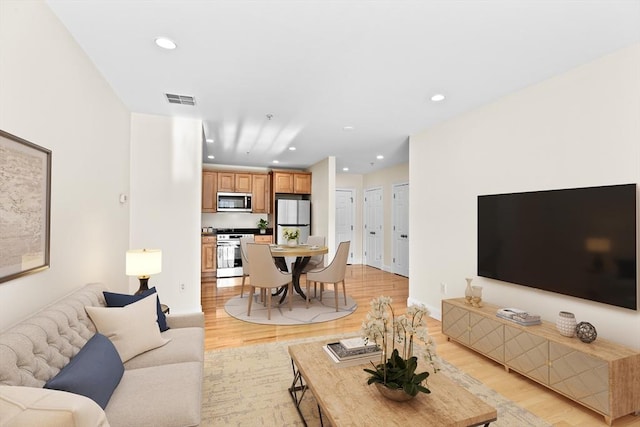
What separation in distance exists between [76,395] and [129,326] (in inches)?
44.3

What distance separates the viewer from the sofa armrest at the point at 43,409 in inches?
31.8

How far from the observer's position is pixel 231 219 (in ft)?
23.7

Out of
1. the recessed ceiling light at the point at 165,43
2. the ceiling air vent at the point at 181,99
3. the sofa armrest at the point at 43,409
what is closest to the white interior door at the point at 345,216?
the ceiling air vent at the point at 181,99

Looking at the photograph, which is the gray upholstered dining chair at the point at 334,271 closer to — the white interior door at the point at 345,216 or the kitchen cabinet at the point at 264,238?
the kitchen cabinet at the point at 264,238

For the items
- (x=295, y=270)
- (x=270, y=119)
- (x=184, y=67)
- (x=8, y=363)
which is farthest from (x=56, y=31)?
(x=295, y=270)

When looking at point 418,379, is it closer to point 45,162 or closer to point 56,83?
point 45,162

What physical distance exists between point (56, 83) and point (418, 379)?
9.10 feet

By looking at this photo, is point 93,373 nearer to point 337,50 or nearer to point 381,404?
point 381,404

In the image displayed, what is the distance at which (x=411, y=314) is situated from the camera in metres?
1.62

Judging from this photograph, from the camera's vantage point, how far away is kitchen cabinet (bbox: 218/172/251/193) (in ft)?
22.2

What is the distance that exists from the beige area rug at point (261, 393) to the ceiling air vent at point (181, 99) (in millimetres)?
2635

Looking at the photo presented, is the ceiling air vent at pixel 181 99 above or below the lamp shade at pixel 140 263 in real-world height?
above

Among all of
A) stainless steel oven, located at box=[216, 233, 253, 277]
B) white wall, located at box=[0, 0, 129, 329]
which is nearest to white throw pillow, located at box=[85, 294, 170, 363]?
white wall, located at box=[0, 0, 129, 329]

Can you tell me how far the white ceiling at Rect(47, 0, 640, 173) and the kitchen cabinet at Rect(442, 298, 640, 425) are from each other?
2172 millimetres
